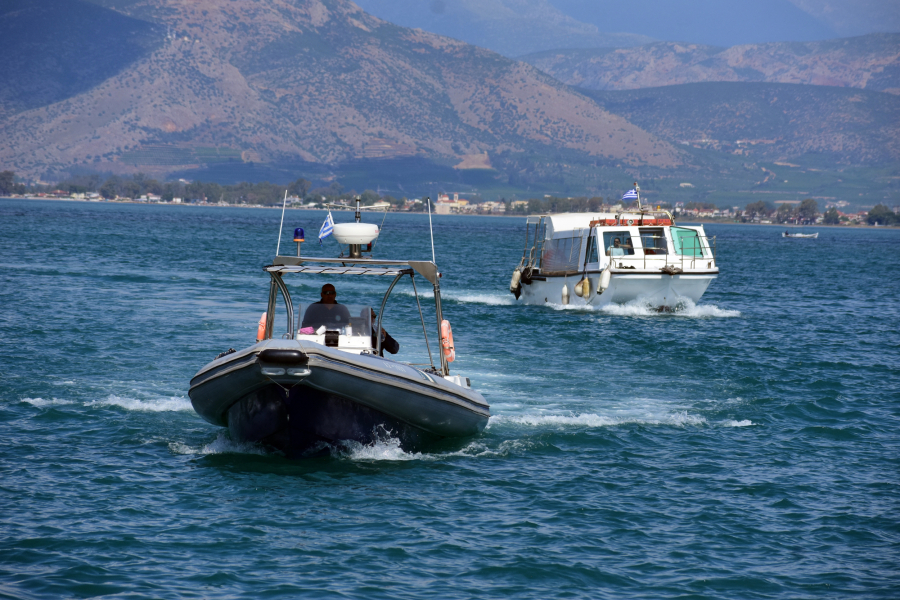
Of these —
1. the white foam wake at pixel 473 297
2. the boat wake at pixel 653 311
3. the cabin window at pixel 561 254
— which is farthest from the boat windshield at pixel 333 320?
the white foam wake at pixel 473 297

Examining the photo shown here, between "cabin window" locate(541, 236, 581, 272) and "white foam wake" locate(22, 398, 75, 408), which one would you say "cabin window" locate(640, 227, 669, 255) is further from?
"white foam wake" locate(22, 398, 75, 408)

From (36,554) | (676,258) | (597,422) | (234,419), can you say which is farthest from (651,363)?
(36,554)

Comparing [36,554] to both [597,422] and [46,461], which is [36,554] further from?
[597,422]

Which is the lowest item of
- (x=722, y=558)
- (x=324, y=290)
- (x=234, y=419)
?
(x=722, y=558)

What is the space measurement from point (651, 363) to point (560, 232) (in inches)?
552

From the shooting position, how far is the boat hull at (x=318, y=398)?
11.2 m

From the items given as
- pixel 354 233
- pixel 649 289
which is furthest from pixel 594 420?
pixel 649 289

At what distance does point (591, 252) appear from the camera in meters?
32.3

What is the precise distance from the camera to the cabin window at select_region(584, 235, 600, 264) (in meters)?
32.1

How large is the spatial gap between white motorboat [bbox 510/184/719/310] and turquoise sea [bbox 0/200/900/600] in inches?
260

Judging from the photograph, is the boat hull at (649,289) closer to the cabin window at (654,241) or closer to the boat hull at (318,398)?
the cabin window at (654,241)

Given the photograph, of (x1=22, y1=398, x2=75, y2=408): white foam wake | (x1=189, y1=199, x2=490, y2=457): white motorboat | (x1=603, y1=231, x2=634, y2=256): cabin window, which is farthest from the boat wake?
(x1=22, y1=398, x2=75, y2=408): white foam wake

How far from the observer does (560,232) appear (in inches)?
Answer: 1412

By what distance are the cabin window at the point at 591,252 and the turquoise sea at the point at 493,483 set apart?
7.32 metres
